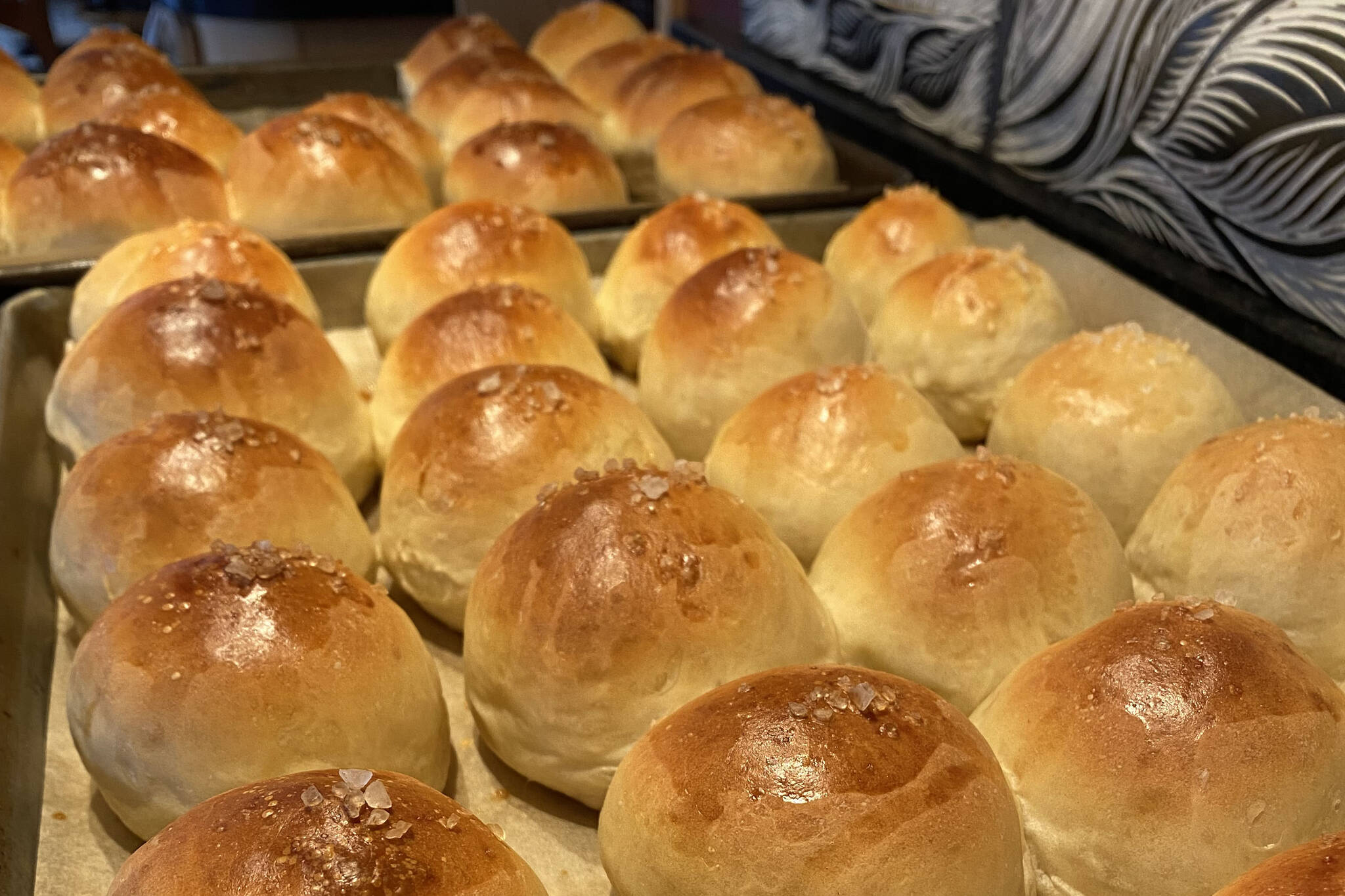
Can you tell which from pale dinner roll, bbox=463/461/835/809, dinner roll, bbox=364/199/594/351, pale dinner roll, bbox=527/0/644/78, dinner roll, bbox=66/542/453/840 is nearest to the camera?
dinner roll, bbox=66/542/453/840

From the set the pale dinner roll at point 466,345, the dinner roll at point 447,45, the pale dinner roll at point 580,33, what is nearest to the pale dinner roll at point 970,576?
the pale dinner roll at point 466,345

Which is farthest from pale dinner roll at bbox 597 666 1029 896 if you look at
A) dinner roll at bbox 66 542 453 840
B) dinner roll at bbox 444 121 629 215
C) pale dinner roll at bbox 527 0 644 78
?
pale dinner roll at bbox 527 0 644 78

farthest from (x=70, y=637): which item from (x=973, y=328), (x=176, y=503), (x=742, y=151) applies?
(x=742, y=151)

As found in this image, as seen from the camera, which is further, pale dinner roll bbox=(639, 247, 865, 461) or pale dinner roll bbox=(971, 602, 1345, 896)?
pale dinner roll bbox=(639, 247, 865, 461)

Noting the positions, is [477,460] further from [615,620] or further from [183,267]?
[183,267]

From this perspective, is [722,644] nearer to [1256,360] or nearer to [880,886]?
[880,886]

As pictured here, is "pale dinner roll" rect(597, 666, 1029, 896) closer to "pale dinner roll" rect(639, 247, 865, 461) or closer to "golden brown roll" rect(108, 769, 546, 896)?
"golden brown roll" rect(108, 769, 546, 896)

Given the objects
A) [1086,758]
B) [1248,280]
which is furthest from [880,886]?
[1248,280]
